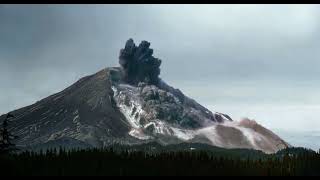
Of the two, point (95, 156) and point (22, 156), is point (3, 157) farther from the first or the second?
point (95, 156)

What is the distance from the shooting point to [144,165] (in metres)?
158

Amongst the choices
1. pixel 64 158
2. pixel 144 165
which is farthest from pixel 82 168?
pixel 144 165

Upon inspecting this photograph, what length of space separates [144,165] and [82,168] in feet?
61.9

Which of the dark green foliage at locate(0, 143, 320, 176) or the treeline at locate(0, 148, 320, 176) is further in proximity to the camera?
the dark green foliage at locate(0, 143, 320, 176)

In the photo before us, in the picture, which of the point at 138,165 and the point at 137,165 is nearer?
Answer: the point at 138,165

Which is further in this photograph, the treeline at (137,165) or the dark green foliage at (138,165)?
the dark green foliage at (138,165)

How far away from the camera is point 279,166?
171375mm

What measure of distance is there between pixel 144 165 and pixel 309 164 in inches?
1987
